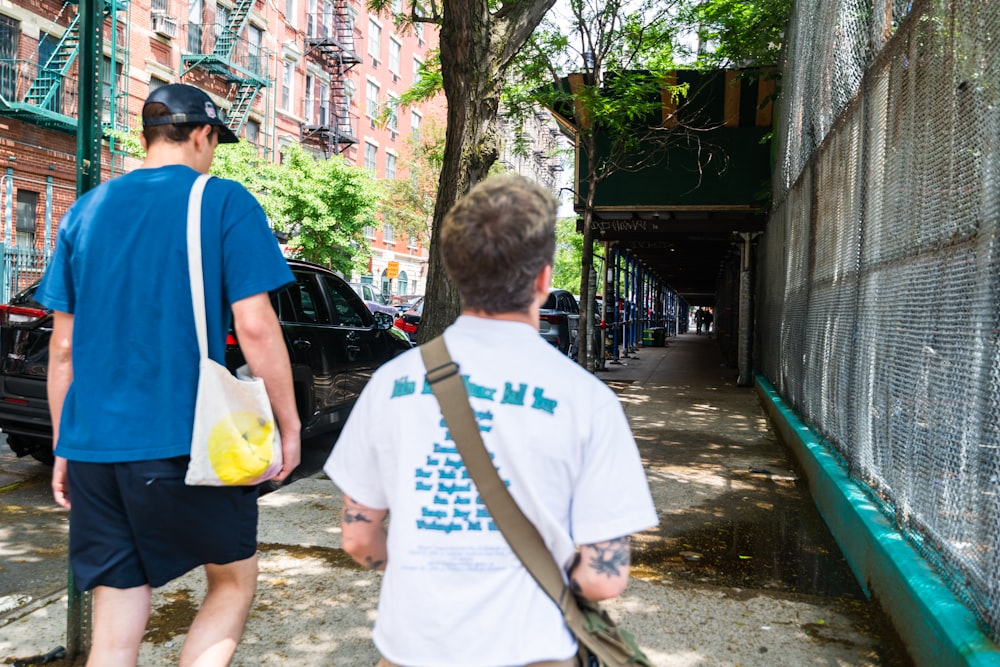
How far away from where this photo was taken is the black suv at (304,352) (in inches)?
242

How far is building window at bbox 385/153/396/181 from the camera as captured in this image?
45281 millimetres

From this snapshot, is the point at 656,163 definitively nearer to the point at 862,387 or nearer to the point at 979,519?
the point at 862,387

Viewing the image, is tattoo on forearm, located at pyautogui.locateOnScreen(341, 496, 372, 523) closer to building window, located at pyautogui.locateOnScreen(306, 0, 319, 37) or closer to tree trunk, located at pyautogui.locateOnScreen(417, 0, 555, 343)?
tree trunk, located at pyautogui.locateOnScreen(417, 0, 555, 343)

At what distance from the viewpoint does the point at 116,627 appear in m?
2.28

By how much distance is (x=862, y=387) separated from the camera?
485cm

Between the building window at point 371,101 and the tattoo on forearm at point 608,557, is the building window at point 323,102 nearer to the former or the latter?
the building window at point 371,101

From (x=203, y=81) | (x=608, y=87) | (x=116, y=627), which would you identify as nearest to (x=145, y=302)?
(x=116, y=627)

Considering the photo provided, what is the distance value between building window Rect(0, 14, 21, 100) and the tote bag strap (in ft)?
74.8

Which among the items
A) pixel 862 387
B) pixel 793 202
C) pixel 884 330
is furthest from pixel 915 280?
pixel 793 202

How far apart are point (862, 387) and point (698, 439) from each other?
14.0 ft

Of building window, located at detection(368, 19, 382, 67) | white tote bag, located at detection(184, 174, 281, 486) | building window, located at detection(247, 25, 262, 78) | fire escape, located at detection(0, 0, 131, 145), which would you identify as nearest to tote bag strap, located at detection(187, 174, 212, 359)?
white tote bag, located at detection(184, 174, 281, 486)

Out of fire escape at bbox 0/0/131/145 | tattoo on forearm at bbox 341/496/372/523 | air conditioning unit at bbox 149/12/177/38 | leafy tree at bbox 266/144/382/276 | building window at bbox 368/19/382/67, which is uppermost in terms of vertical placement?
building window at bbox 368/19/382/67

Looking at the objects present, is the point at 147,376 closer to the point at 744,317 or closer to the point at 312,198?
the point at 744,317

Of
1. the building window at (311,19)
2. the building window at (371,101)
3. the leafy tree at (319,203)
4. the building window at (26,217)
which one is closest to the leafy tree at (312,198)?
the leafy tree at (319,203)
